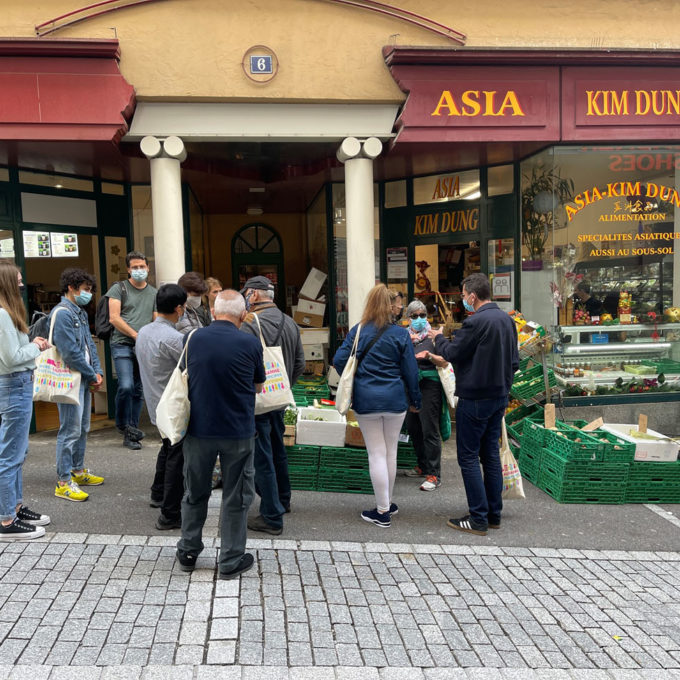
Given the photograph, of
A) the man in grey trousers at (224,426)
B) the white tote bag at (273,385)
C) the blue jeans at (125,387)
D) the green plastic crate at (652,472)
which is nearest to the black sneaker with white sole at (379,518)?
the white tote bag at (273,385)

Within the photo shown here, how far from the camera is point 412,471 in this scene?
5941mm

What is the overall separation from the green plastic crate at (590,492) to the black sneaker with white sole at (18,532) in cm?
407

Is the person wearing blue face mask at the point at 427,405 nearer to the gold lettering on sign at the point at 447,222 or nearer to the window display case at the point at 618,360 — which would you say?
the window display case at the point at 618,360

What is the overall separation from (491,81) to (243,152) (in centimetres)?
319

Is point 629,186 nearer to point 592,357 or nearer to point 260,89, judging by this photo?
point 592,357

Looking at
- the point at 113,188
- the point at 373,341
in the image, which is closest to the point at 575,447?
the point at 373,341

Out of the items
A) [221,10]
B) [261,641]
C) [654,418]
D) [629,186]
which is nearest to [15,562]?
[261,641]

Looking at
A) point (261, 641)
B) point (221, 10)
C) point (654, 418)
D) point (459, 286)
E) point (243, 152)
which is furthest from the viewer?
point (459, 286)

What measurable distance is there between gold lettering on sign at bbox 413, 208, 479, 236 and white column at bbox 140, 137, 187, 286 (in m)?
3.56

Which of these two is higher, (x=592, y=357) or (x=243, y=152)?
(x=243, y=152)

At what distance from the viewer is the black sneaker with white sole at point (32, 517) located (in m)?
4.50

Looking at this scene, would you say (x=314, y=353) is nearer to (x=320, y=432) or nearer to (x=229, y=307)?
(x=320, y=432)

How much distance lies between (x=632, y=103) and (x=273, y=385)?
17.9 ft

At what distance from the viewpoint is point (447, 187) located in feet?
28.7
